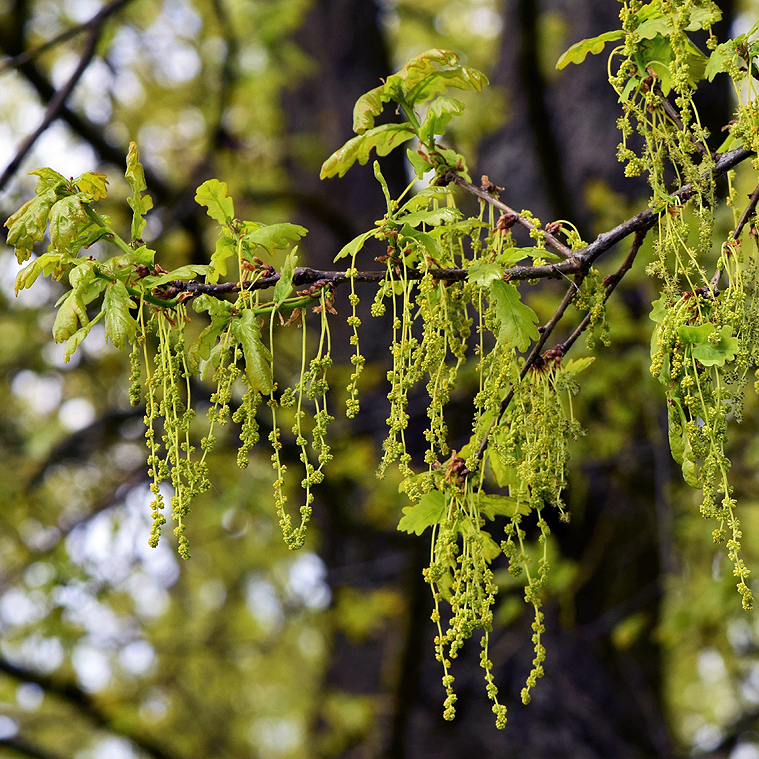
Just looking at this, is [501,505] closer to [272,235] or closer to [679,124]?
[272,235]

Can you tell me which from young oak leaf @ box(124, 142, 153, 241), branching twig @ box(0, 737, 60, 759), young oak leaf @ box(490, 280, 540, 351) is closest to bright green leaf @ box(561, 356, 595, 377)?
young oak leaf @ box(490, 280, 540, 351)

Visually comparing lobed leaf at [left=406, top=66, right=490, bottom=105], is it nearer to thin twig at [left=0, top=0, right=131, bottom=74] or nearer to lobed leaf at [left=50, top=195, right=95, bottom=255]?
lobed leaf at [left=50, top=195, right=95, bottom=255]

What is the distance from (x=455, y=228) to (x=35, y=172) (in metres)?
0.74

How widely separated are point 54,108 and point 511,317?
80.7 inches

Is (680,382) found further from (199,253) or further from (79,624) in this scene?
(79,624)

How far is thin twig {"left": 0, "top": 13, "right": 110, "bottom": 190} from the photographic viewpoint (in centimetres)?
264

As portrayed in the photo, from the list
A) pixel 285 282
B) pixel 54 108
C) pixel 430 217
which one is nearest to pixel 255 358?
pixel 285 282

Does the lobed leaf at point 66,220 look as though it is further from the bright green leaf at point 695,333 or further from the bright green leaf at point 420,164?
the bright green leaf at point 695,333

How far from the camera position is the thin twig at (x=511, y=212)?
4.95 feet

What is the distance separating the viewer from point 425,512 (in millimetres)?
1530

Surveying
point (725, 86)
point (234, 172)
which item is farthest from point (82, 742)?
point (725, 86)

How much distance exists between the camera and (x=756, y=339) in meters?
1.32

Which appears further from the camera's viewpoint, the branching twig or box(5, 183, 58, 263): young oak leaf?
the branching twig

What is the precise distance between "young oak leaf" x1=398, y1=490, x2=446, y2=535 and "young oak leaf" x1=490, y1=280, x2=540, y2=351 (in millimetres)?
308
